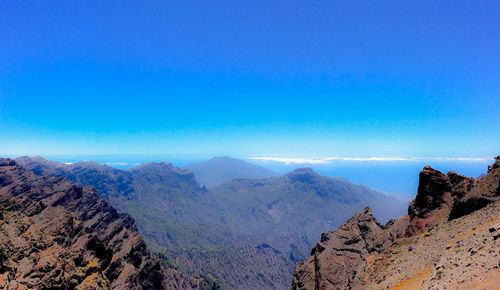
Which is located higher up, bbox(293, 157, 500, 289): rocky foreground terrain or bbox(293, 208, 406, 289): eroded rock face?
bbox(293, 157, 500, 289): rocky foreground terrain

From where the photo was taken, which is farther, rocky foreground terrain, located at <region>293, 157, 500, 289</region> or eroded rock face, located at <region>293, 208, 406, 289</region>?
eroded rock face, located at <region>293, 208, 406, 289</region>

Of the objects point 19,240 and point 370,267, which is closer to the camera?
point 370,267

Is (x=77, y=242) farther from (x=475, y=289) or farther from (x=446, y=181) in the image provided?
(x=475, y=289)

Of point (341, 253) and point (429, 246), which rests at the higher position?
point (429, 246)

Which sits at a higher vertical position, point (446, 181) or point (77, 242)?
point (446, 181)

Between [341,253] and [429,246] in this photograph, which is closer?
[429,246]

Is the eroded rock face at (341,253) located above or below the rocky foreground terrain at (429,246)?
below

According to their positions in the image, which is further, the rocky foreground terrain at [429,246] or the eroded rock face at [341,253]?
the eroded rock face at [341,253]

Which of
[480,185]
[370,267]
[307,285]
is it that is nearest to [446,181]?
[480,185]
